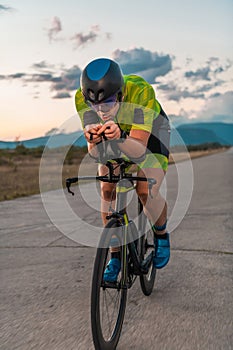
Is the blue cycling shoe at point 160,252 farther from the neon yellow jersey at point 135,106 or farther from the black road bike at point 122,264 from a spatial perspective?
the neon yellow jersey at point 135,106

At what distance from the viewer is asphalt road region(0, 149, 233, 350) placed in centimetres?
331

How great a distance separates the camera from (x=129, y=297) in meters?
4.21

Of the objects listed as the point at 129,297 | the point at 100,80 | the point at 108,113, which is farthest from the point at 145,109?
the point at 129,297

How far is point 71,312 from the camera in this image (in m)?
3.84

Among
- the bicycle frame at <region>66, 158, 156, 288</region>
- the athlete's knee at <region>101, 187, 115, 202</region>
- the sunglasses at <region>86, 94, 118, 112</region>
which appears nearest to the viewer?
the sunglasses at <region>86, 94, 118, 112</region>

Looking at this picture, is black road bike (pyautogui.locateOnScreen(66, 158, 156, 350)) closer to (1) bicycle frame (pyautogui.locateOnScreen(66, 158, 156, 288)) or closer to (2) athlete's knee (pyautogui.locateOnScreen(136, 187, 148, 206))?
(1) bicycle frame (pyautogui.locateOnScreen(66, 158, 156, 288))

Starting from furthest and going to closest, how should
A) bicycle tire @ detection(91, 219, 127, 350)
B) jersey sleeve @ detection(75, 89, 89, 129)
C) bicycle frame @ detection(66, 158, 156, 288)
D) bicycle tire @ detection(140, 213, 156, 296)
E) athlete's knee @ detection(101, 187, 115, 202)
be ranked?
bicycle tire @ detection(140, 213, 156, 296), athlete's knee @ detection(101, 187, 115, 202), jersey sleeve @ detection(75, 89, 89, 129), bicycle frame @ detection(66, 158, 156, 288), bicycle tire @ detection(91, 219, 127, 350)

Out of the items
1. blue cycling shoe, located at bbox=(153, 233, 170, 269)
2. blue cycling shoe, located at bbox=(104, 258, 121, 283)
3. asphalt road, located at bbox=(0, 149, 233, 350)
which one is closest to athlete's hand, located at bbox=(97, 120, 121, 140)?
blue cycling shoe, located at bbox=(104, 258, 121, 283)

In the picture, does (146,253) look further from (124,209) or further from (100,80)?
(100,80)

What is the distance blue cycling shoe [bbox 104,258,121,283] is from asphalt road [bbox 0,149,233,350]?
0.45 meters

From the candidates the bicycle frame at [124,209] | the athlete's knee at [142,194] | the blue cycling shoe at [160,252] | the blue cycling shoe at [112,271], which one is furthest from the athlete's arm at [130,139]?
the blue cycling shoe at [160,252]

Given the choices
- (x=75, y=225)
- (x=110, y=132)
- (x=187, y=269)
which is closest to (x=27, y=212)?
(x=75, y=225)

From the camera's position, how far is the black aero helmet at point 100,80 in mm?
2928

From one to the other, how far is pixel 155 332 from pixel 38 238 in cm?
368
